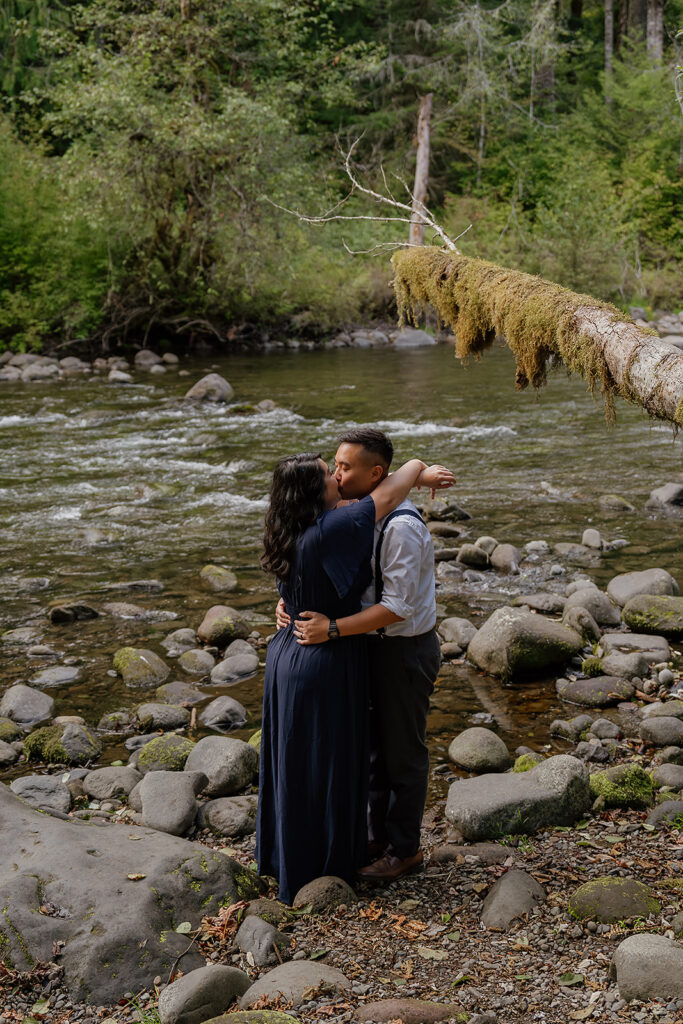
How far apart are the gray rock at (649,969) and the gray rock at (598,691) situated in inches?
128

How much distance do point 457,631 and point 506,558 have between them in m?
1.91

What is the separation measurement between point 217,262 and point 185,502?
44.8ft

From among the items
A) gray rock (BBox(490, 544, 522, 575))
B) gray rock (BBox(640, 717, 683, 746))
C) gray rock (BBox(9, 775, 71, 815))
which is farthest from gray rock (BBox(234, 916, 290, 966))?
gray rock (BBox(490, 544, 522, 575))

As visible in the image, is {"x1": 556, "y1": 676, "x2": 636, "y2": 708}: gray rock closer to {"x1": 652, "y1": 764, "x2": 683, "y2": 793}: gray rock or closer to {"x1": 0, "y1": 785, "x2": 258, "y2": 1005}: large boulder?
{"x1": 652, "y1": 764, "x2": 683, "y2": 793}: gray rock

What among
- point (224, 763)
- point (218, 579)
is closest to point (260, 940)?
point (224, 763)

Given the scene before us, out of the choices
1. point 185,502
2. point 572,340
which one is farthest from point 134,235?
point 572,340

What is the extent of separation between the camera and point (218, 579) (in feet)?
30.1

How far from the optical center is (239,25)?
925 inches

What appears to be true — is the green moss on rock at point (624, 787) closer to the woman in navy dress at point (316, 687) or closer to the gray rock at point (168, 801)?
the woman in navy dress at point (316, 687)

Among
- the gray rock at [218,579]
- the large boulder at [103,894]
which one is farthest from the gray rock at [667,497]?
the large boulder at [103,894]

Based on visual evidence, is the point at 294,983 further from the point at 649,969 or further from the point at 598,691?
the point at 598,691

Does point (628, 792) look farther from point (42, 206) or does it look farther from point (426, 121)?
point (426, 121)

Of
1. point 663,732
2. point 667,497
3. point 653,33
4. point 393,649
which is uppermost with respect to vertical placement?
point 653,33

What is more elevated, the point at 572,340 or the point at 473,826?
the point at 572,340
